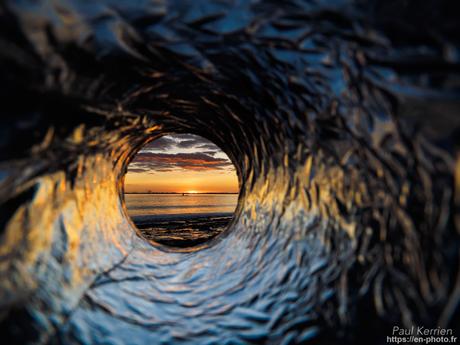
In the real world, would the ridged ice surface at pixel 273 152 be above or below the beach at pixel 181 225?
above

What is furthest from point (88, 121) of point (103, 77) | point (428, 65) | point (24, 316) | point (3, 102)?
point (428, 65)

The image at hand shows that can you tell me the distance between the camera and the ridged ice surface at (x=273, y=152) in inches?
20.0

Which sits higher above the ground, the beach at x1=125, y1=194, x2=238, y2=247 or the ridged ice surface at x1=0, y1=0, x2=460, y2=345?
the ridged ice surface at x1=0, y1=0, x2=460, y2=345

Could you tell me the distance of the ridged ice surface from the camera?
1.66ft

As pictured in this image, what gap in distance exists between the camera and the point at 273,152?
1027mm

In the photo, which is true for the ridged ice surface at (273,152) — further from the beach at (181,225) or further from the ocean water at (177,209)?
the ocean water at (177,209)

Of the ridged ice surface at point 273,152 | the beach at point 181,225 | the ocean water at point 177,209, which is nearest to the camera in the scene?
the ridged ice surface at point 273,152

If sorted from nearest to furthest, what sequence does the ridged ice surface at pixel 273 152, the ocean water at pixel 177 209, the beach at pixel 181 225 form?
the ridged ice surface at pixel 273 152 → the beach at pixel 181 225 → the ocean water at pixel 177 209

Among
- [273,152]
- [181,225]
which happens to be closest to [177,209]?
[181,225]

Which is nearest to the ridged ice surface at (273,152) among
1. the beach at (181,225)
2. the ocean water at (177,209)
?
the beach at (181,225)

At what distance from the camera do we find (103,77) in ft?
2.23

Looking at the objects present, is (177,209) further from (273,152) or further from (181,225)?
(273,152)

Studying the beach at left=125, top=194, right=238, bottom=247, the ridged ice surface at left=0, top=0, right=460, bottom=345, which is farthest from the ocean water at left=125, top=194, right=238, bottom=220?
the ridged ice surface at left=0, top=0, right=460, bottom=345

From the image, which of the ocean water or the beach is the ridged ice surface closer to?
the beach
